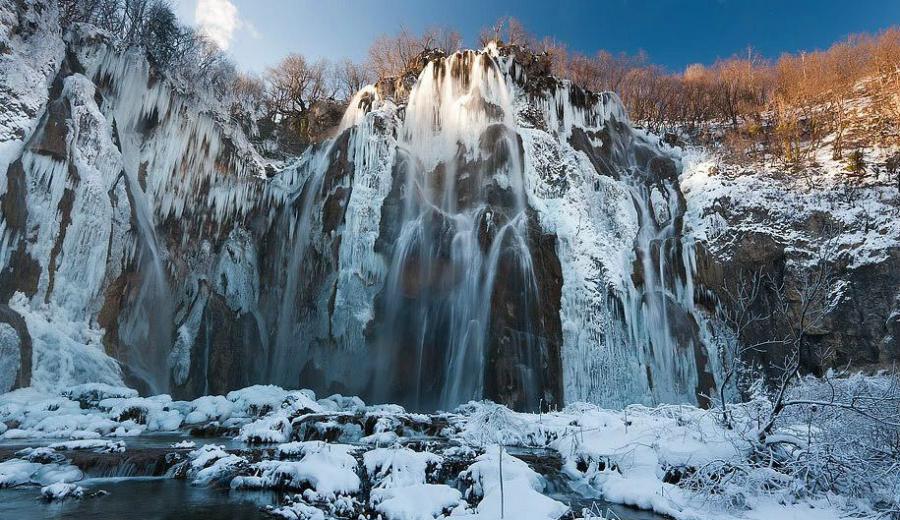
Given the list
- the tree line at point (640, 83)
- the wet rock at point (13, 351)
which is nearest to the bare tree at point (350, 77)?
the tree line at point (640, 83)

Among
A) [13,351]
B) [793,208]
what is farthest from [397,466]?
[793,208]

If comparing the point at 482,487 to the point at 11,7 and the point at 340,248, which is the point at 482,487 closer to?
the point at 340,248

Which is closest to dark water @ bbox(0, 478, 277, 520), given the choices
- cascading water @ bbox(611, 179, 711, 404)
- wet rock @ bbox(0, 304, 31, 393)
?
wet rock @ bbox(0, 304, 31, 393)

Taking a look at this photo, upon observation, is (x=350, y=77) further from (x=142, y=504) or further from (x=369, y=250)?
(x=142, y=504)

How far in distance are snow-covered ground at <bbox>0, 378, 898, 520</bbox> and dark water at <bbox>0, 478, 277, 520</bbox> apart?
227 millimetres

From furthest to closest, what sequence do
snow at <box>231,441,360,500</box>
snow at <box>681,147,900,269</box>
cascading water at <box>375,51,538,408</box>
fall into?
1. snow at <box>681,147,900,269</box>
2. cascading water at <box>375,51,538,408</box>
3. snow at <box>231,441,360,500</box>

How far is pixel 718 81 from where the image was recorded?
115 feet

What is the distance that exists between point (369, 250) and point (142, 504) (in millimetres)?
15016

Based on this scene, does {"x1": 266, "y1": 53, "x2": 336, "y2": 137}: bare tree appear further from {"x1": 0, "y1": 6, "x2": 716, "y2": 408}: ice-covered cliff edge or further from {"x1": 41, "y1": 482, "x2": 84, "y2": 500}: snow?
{"x1": 41, "y1": 482, "x2": 84, "y2": 500}: snow

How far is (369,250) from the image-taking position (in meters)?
21.6

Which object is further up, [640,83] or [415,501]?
[640,83]

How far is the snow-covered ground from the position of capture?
702 centimetres

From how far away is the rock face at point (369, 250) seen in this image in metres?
17.2

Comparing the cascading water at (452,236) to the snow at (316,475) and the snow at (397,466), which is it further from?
the snow at (316,475)
